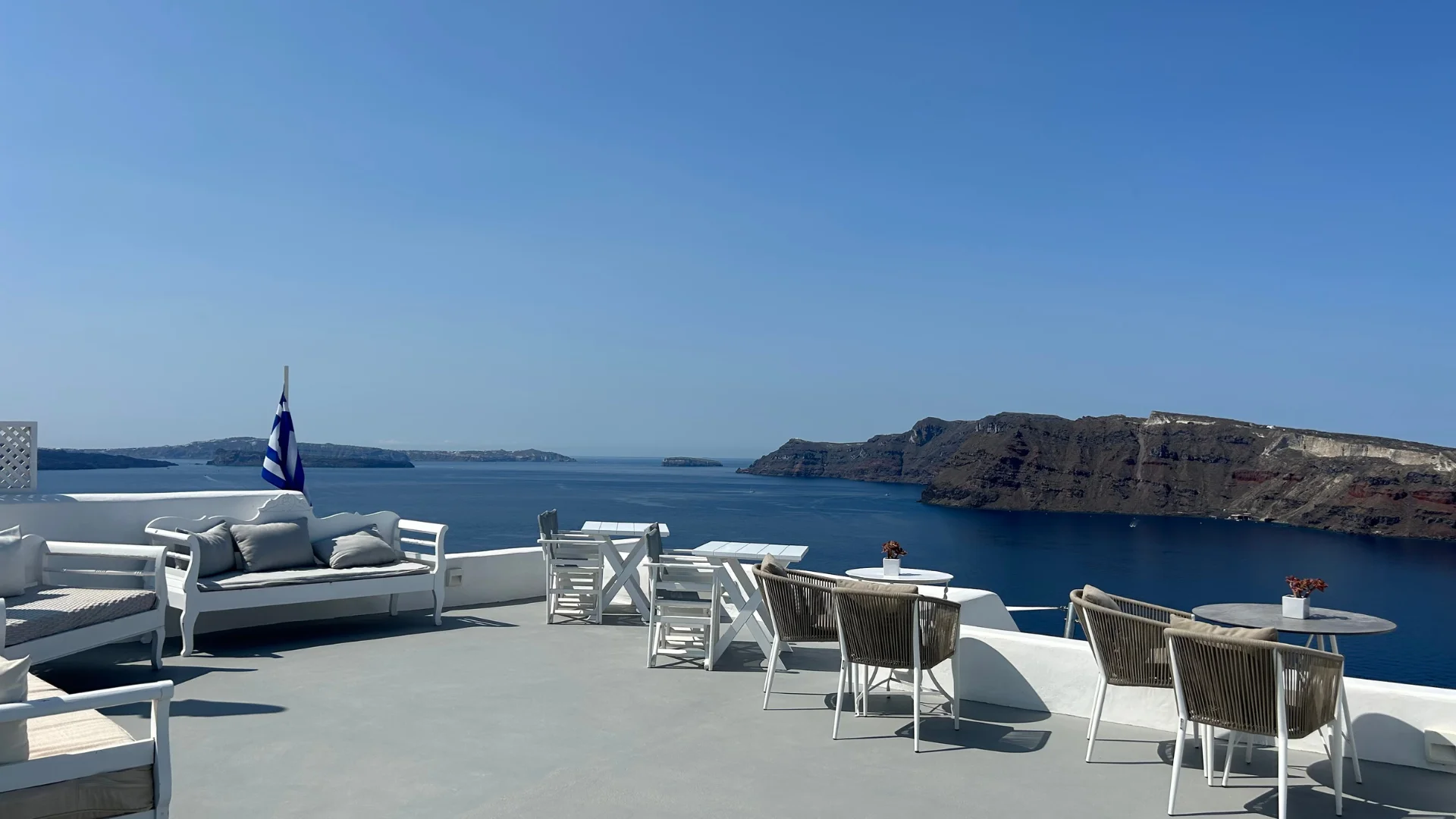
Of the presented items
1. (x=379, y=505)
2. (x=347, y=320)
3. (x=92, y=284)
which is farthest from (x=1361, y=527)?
(x=92, y=284)

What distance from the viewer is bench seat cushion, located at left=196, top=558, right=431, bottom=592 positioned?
5812mm

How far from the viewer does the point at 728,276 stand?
1604 inches

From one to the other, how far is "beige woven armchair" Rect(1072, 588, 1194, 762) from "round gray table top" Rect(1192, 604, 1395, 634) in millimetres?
220

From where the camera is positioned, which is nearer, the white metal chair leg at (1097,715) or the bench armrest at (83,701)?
the bench armrest at (83,701)

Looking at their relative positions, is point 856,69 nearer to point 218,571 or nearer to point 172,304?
point 218,571

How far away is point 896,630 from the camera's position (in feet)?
13.8

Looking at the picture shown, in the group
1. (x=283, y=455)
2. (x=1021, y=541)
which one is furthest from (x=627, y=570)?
(x=1021, y=541)

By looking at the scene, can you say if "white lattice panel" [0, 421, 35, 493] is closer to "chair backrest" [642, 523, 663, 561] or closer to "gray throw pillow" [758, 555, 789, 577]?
"chair backrest" [642, 523, 663, 561]

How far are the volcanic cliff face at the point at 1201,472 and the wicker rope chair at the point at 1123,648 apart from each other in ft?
301

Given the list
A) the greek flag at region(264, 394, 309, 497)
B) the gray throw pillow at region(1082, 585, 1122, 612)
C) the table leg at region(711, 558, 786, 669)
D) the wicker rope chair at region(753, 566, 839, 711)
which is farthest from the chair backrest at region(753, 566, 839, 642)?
the greek flag at region(264, 394, 309, 497)

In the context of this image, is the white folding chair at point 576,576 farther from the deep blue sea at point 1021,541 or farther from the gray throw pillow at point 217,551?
the deep blue sea at point 1021,541

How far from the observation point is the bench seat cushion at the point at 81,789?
2244mm

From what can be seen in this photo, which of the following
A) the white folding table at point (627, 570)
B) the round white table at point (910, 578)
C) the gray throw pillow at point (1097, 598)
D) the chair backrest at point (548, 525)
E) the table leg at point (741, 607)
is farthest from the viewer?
the chair backrest at point (548, 525)

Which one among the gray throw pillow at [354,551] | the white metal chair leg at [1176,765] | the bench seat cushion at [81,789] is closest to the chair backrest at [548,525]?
the gray throw pillow at [354,551]
